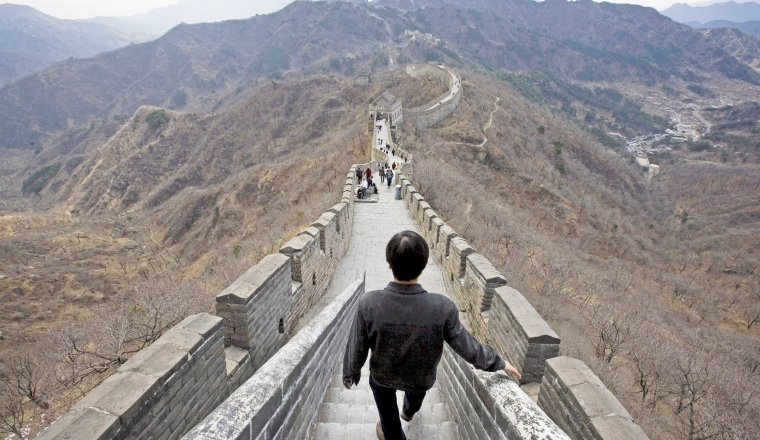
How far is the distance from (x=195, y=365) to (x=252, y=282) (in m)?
1.18

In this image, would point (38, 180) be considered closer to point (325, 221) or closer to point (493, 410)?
point (325, 221)

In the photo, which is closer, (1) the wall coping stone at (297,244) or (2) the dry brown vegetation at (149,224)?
(1) the wall coping stone at (297,244)

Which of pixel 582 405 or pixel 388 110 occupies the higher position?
pixel 388 110

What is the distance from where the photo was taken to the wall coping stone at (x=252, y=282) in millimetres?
3839

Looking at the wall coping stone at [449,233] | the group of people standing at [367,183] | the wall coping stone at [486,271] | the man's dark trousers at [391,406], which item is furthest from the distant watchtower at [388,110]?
the man's dark trousers at [391,406]

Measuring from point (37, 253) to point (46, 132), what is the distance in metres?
102

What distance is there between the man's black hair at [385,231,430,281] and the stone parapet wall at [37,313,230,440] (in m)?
1.92

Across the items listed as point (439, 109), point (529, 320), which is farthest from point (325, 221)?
point (439, 109)

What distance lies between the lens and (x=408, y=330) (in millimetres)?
2145

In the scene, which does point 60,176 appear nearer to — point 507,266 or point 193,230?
point 193,230

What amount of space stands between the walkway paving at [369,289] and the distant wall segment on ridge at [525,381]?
26 cm

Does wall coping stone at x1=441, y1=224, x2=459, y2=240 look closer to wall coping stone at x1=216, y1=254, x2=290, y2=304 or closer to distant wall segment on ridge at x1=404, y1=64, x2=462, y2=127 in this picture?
wall coping stone at x1=216, y1=254, x2=290, y2=304

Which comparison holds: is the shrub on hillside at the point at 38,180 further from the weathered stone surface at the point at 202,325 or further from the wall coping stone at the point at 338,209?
the weathered stone surface at the point at 202,325

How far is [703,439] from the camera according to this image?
6344 millimetres
